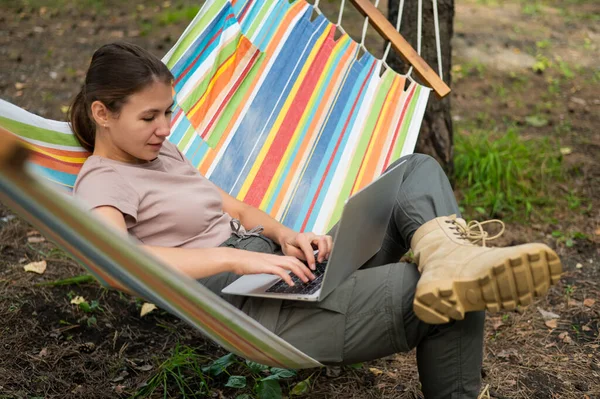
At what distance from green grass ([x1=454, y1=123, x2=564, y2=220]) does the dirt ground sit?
0.25 feet

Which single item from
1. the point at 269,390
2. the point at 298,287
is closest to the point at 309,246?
the point at 298,287

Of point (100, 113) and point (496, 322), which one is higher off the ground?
point (100, 113)

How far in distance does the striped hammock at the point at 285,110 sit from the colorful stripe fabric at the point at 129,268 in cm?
76

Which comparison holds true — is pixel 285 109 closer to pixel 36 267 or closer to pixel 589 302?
pixel 36 267

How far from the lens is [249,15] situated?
239cm

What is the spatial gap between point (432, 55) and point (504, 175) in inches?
25.3

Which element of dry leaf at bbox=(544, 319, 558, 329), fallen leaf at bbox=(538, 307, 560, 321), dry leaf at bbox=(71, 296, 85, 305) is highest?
dry leaf at bbox=(544, 319, 558, 329)

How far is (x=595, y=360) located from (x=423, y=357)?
0.86 m

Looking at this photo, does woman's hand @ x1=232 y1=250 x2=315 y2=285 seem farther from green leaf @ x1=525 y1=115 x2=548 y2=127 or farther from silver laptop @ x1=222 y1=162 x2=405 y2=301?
green leaf @ x1=525 y1=115 x2=548 y2=127

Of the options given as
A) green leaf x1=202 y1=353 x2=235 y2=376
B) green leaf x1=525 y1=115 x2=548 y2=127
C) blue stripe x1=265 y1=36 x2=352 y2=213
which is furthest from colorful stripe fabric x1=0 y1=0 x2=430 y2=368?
green leaf x1=525 y1=115 x2=548 y2=127

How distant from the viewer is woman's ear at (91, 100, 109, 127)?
5.17ft

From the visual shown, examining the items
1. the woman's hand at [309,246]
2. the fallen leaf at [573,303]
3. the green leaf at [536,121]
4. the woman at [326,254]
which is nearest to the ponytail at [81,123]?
the woman at [326,254]

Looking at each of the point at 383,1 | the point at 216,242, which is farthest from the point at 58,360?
the point at 383,1

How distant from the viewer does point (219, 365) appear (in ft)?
6.33
